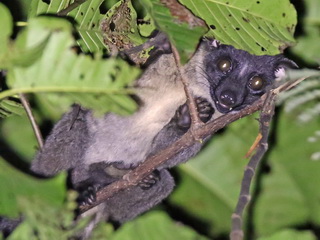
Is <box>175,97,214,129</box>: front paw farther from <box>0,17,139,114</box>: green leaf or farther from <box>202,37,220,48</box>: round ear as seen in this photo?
<box>0,17,139,114</box>: green leaf

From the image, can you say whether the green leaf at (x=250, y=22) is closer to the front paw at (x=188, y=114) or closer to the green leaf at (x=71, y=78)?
the front paw at (x=188, y=114)

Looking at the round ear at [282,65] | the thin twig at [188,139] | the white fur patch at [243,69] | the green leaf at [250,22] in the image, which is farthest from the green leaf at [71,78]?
the round ear at [282,65]

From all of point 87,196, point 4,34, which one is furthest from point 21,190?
point 87,196

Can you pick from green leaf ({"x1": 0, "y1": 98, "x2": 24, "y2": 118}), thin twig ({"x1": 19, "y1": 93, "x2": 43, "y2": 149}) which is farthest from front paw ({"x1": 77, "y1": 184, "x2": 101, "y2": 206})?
green leaf ({"x1": 0, "y1": 98, "x2": 24, "y2": 118})

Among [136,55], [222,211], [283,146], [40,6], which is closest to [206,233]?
[222,211]

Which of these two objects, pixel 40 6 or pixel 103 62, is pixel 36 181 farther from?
pixel 40 6
